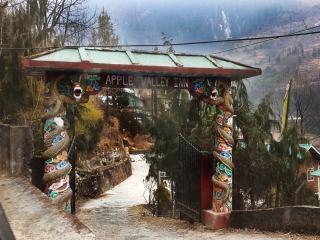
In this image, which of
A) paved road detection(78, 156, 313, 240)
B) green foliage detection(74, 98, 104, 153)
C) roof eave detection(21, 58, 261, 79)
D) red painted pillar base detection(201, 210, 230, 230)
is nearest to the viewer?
roof eave detection(21, 58, 261, 79)

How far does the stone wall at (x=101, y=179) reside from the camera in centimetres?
1767

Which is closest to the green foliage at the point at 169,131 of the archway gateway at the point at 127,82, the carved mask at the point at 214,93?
the archway gateway at the point at 127,82

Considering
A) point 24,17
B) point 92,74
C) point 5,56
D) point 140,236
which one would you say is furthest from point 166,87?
point 24,17

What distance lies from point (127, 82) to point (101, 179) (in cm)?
1146

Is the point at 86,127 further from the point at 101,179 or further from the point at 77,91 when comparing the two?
the point at 77,91

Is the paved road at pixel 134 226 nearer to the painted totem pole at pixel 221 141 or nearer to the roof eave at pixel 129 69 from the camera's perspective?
the painted totem pole at pixel 221 141

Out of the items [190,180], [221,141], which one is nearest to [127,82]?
[221,141]

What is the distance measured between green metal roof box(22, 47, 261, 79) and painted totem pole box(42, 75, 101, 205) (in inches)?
16.6

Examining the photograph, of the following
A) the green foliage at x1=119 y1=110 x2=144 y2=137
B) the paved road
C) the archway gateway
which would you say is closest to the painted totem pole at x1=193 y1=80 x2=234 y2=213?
the archway gateway

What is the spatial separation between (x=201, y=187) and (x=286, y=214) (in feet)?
7.79

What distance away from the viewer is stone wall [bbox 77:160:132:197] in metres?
17.7

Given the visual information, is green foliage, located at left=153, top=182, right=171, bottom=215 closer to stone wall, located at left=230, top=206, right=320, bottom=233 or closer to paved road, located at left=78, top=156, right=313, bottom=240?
paved road, located at left=78, top=156, right=313, bottom=240

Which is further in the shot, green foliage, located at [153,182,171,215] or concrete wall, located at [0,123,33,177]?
green foliage, located at [153,182,171,215]

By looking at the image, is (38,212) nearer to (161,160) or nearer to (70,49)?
(70,49)
